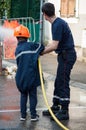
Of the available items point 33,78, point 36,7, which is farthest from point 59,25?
point 36,7

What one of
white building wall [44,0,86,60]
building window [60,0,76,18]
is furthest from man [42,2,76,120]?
building window [60,0,76,18]

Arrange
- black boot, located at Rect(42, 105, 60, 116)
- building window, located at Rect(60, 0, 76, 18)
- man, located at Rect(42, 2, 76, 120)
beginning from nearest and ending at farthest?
man, located at Rect(42, 2, 76, 120) < black boot, located at Rect(42, 105, 60, 116) < building window, located at Rect(60, 0, 76, 18)

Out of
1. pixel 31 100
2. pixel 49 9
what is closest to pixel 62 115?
pixel 31 100

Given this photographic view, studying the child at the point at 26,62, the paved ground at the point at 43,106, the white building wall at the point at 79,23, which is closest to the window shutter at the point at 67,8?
the white building wall at the point at 79,23

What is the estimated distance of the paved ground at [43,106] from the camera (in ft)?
26.1

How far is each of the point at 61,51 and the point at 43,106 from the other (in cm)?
147

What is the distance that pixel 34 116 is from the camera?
27.1ft

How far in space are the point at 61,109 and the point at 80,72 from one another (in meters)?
5.57

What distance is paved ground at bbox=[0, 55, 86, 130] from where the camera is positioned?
26.1 feet

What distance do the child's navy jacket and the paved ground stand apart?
61 centimetres

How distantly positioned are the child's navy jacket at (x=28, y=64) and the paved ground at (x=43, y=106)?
0.61 metres

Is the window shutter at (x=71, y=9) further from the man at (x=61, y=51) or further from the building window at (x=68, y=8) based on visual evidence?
the man at (x=61, y=51)

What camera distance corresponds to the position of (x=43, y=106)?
9.39 metres

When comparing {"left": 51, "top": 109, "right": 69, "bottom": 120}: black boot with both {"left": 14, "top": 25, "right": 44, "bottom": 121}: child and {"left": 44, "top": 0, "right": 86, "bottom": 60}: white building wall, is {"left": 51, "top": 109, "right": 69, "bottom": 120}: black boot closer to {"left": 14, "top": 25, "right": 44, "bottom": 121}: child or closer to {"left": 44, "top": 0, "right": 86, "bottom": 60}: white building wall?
{"left": 14, "top": 25, "right": 44, "bottom": 121}: child
